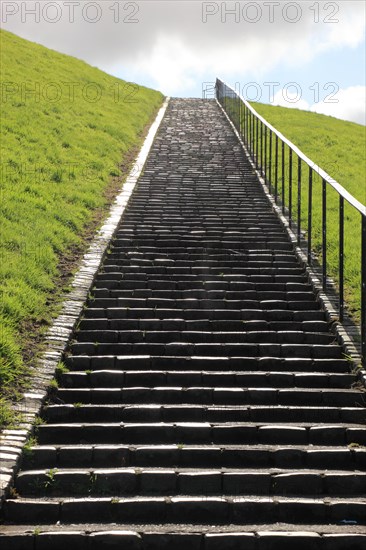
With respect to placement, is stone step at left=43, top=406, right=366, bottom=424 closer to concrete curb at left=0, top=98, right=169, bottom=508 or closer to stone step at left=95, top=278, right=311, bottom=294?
concrete curb at left=0, top=98, right=169, bottom=508

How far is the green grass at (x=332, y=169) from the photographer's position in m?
8.36

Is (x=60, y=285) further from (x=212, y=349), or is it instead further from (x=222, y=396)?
(x=222, y=396)

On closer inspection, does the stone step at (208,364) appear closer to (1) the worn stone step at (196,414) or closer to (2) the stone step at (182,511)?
(1) the worn stone step at (196,414)

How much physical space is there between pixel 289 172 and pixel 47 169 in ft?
17.0

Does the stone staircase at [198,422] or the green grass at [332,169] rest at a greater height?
the green grass at [332,169]

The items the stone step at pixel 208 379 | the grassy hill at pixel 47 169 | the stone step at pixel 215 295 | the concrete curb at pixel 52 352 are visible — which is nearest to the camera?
the concrete curb at pixel 52 352

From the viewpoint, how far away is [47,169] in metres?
13.0

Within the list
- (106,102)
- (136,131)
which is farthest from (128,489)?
(106,102)

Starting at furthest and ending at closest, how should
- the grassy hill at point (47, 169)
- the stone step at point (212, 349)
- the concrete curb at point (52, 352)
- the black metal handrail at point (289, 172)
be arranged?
the grassy hill at point (47, 169)
the black metal handrail at point (289, 172)
the stone step at point (212, 349)
the concrete curb at point (52, 352)

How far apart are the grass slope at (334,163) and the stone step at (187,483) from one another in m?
2.52

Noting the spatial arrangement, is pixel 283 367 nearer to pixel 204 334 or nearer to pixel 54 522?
pixel 204 334

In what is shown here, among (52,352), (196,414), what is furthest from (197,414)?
(52,352)

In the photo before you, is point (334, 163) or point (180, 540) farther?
point (334, 163)

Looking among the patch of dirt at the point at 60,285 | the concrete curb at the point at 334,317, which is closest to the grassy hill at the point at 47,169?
the patch of dirt at the point at 60,285
